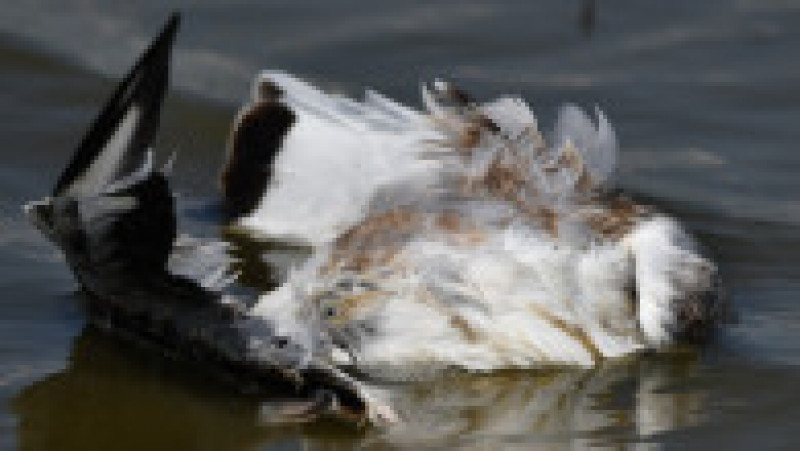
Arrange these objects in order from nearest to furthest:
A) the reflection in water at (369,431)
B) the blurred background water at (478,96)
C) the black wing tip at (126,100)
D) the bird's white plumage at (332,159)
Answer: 1. the black wing tip at (126,100)
2. the reflection in water at (369,431)
3. the blurred background water at (478,96)
4. the bird's white plumage at (332,159)

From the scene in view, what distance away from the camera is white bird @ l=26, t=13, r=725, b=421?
12.0 ft

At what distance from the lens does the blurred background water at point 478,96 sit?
3.94 metres

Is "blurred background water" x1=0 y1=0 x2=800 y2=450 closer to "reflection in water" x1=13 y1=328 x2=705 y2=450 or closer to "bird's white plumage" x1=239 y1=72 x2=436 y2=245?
"reflection in water" x1=13 y1=328 x2=705 y2=450

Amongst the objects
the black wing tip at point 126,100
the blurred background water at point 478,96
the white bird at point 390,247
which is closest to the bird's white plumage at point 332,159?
the white bird at point 390,247

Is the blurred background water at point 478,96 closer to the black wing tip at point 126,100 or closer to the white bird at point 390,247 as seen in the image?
the white bird at point 390,247

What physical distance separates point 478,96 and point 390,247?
214 cm

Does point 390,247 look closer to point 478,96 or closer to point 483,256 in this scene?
point 483,256

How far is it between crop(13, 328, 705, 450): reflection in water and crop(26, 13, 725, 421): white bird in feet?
0.19

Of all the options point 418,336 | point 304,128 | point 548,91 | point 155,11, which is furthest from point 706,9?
point 418,336

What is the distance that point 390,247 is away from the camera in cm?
410

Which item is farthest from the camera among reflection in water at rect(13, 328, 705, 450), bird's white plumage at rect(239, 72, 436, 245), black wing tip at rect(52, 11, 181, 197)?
bird's white plumage at rect(239, 72, 436, 245)

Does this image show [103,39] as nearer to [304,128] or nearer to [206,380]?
[304,128]

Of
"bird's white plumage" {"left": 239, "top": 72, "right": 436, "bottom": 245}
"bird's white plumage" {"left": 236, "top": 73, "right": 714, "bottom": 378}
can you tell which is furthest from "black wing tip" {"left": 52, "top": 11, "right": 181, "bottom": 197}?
"bird's white plumage" {"left": 239, "top": 72, "right": 436, "bottom": 245}

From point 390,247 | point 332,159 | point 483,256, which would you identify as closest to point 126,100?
point 390,247
